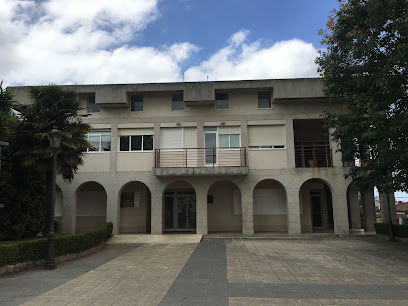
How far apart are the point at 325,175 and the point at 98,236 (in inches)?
434

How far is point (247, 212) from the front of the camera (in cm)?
1614

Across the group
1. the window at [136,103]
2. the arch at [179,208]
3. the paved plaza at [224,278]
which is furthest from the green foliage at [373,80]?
the window at [136,103]

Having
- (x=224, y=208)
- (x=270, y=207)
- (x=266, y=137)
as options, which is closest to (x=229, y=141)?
(x=266, y=137)

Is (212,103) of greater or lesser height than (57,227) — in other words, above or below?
above

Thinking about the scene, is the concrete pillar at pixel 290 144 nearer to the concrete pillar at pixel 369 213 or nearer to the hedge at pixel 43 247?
the concrete pillar at pixel 369 213

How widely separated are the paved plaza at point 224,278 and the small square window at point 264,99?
7820mm

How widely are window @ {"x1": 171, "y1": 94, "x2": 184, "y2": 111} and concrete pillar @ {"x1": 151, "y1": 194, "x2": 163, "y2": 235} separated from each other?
15.3ft

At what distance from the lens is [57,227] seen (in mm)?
16516

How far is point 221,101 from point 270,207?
6412mm

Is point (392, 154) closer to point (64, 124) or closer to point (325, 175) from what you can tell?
point (325, 175)

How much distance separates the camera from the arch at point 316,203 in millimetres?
18234

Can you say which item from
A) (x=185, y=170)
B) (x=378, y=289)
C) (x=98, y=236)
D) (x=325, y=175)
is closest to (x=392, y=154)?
(x=378, y=289)

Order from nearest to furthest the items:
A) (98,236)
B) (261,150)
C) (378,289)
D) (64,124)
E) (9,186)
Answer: (378,289), (9,186), (64,124), (98,236), (261,150)

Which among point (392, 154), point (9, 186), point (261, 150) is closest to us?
point (392, 154)
